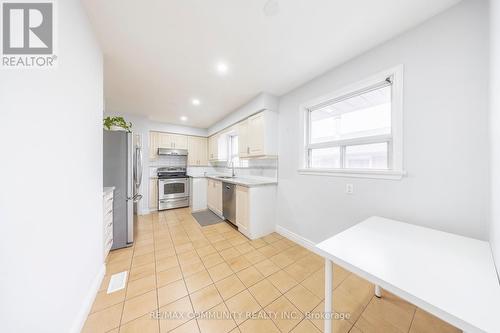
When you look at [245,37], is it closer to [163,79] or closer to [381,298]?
[163,79]

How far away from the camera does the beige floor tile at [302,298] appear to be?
1425 millimetres

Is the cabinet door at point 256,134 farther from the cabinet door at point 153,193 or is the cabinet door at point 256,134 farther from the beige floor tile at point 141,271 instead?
the cabinet door at point 153,193

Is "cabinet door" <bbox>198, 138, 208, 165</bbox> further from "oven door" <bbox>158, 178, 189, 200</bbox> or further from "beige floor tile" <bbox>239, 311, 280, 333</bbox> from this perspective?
"beige floor tile" <bbox>239, 311, 280, 333</bbox>

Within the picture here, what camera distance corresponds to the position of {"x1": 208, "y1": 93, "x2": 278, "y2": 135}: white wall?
2.79 m

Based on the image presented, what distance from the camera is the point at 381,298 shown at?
1.50 m

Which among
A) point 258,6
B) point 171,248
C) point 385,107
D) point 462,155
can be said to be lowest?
point 171,248

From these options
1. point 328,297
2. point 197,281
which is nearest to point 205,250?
point 197,281

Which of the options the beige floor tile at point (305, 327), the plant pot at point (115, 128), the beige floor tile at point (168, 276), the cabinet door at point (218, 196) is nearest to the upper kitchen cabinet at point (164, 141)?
the cabinet door at point (218, 196)

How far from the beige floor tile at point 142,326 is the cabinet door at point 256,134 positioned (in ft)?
7.79

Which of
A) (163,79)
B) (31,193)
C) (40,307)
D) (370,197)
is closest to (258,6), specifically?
(163,79)

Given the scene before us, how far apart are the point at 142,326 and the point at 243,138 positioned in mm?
2903

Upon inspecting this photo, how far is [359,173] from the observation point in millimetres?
1801

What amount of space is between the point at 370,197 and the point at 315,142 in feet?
3.39

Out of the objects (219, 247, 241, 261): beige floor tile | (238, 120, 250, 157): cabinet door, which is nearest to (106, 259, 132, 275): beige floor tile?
(219, 247, 241, 261): beige floor tile
